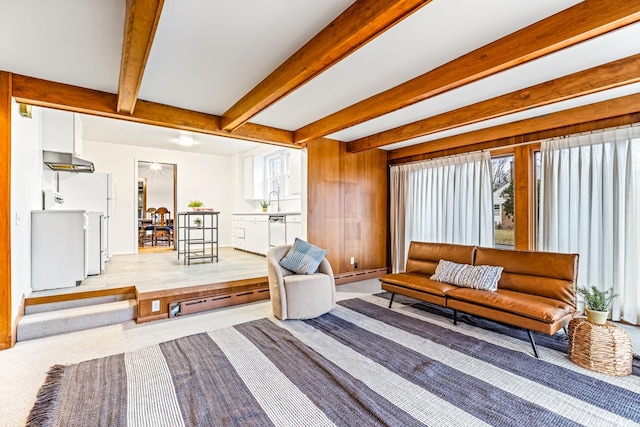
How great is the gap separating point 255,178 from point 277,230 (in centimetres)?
196

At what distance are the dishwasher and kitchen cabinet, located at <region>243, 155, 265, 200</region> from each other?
1553 millimetres

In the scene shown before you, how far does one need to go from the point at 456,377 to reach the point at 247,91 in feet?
10.3

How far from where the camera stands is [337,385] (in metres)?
2.10

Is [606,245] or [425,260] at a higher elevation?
[606,245]

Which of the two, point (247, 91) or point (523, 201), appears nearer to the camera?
point (247, 91)

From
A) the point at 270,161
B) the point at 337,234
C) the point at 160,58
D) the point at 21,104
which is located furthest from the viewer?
the point at 270,161

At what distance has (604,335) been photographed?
2279 millimetres

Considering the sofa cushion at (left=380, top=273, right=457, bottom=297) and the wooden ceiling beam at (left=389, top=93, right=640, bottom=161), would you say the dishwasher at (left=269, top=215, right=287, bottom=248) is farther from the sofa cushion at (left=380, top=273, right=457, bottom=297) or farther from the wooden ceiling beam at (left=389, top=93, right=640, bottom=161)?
the wooden ceiling beam at (left=389, top=93, right=640, bottom=161)

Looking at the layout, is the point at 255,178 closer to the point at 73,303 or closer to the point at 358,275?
the point at 358,275

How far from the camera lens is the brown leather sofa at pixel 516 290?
2.56 m

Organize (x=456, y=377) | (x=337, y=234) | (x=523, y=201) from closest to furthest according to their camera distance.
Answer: (x=456, y=377)
(x=523, y=201)
(x=337, y=234)

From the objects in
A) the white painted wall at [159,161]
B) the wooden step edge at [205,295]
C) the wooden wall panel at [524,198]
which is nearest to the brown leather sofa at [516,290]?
the wooden wall panel at [524,198]

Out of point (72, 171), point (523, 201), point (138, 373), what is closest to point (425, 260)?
point (523, 201)

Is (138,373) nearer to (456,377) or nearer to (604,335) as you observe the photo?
(456,377)
